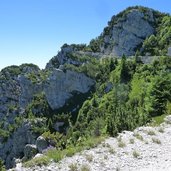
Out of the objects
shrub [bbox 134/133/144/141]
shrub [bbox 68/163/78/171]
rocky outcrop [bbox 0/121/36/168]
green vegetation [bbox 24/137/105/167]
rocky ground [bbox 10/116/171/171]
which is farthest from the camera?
rocky outcrop [bbox 0/121/36/168]

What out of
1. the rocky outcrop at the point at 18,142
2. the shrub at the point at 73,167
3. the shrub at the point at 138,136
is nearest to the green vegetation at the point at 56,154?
the shrub at the point at 73,167

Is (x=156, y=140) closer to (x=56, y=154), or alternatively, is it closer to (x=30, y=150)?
(x=56, y=154)

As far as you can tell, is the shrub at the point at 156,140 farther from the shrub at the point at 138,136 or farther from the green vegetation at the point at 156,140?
the shrub at the point at 138,136

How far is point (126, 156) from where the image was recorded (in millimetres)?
25047

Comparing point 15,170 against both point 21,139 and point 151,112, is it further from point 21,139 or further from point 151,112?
point 21,139

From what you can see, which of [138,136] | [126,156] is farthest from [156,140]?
[126,156]

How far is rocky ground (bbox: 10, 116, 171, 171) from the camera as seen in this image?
22844 millimetres

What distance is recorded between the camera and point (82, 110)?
181 m

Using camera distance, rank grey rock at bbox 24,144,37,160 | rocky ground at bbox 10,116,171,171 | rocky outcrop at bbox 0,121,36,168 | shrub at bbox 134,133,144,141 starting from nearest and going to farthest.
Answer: rocky ground at bbox 10,116,171,171 → shrub at bbox 134,133,144,141 → grey rock at bbox 24,144,37,160 → rocky outcrop at bbox 0,121,36,168

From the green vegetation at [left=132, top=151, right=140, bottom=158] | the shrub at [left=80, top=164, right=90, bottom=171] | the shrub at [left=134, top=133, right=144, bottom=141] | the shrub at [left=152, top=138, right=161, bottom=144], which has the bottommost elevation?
the shrub at [left=80, top=164, right=90, bottom=171]

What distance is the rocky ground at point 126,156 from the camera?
74.9 feet

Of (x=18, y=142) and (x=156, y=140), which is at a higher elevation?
(x=156, y=140)

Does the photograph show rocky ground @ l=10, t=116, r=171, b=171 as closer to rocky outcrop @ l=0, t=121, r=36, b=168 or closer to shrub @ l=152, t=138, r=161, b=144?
shrub @ l=152, t=138, r=161, b=144

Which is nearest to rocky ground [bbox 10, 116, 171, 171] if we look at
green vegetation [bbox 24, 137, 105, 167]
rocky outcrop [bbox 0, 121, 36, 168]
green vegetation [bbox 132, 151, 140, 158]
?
green vegetation [bbox 132, 151, 140, 158]
